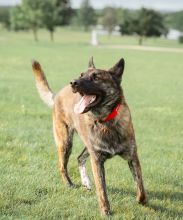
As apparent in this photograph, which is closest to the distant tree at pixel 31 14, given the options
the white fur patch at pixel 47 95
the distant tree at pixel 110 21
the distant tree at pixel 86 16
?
the distant tree at pixel 110 21

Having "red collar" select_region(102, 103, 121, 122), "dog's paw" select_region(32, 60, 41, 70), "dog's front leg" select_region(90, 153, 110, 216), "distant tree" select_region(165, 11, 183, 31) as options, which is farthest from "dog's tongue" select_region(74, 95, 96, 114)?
"distant tree" select_region(165, 11, 183, 31)

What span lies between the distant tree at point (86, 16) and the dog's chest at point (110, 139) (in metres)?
136

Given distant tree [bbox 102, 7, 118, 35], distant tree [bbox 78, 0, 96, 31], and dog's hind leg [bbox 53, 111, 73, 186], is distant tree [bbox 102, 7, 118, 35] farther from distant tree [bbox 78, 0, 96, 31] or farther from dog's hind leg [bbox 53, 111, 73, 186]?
dog's hind leg [bbox 53, 111, 73, 186]

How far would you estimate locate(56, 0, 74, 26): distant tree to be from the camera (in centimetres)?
7756

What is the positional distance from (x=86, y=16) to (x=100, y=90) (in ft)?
450

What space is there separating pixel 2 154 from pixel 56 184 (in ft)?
5.28

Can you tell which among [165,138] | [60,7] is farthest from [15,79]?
[60,7]

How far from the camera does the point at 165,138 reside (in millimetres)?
10734

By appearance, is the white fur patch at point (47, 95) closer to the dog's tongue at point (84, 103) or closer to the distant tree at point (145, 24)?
the dog's tongue at point (84, 103)

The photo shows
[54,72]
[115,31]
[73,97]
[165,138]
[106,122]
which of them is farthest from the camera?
[115,31]

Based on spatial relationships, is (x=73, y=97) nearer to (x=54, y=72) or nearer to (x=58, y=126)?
(x=58, y=126)

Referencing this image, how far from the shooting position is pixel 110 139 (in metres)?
5.89

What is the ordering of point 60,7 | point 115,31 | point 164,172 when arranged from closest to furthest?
point 164,172, point 60,7, point 115,31

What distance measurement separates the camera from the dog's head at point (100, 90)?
561cm
